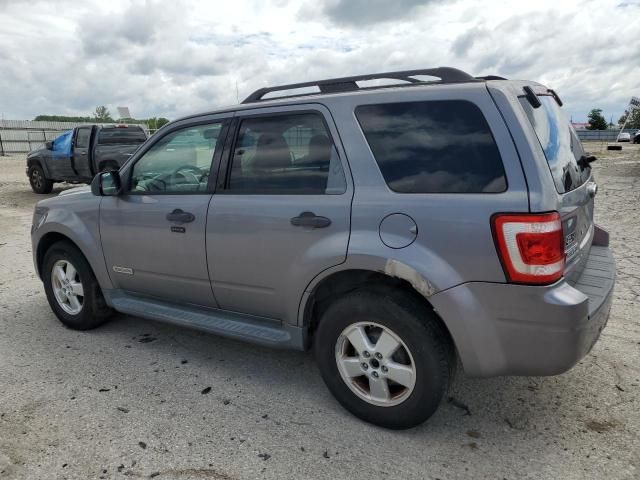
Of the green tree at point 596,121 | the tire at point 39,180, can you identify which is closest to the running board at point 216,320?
the tire at point 39,180

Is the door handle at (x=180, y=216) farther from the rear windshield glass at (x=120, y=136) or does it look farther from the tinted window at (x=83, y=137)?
the tinted window at (x=83, y=137)

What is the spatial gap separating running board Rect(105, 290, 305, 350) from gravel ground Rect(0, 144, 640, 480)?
348 mm

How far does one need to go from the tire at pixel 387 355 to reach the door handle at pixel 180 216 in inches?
45.6

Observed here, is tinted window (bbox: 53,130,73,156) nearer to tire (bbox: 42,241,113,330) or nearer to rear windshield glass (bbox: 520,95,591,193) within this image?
tire (bbox: 42,241,113,330)

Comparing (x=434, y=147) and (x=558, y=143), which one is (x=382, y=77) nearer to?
(x=434, y=147)

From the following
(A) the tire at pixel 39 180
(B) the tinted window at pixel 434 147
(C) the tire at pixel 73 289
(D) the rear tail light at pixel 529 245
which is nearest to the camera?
(D) the rear tail light at pixel 529 245

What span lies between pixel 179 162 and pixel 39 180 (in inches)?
497

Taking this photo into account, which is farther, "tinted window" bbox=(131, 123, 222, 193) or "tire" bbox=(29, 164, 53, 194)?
"tire" bbox=(29, 164, 53, 194)

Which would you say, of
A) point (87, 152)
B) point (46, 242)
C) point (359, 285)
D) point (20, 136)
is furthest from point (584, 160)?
point (20, 136)

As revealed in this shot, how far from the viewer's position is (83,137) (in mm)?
13367

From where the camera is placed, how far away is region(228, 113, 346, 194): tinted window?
116 inches

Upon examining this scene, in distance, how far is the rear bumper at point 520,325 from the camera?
7.71 ft

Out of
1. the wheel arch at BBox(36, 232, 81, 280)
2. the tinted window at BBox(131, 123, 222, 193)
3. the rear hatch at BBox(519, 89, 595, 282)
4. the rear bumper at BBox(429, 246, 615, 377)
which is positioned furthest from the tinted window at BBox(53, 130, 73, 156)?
the rear bumper at BBox(429, 246, 615, 377)

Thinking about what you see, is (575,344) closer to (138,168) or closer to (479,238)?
(479,238)
